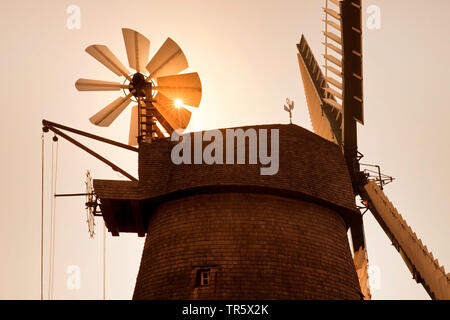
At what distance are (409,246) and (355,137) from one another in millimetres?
4885

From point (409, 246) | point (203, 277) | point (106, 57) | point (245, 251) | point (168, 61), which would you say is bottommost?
point (203, 277)

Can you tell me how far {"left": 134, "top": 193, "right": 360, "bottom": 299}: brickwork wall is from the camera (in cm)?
2633

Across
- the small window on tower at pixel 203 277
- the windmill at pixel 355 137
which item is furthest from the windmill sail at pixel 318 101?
the small window on tower at pixel 203 277

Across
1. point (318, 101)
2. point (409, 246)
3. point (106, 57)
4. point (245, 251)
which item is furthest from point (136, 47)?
point (409, 246)

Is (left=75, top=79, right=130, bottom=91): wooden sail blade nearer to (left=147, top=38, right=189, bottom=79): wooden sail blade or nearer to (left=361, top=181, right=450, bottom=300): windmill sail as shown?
(left=147, top=38, right=189, bottom=79): wooden sail blade

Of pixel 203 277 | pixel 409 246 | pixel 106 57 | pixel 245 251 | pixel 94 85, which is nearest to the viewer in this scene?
pixel 203 277

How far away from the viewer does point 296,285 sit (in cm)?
2644

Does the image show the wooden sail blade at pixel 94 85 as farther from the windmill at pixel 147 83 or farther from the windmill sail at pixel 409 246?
the windmill sail at pixel 409 246

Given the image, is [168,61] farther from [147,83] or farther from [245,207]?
[245,207]

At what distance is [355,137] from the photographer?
31906 millimetres
